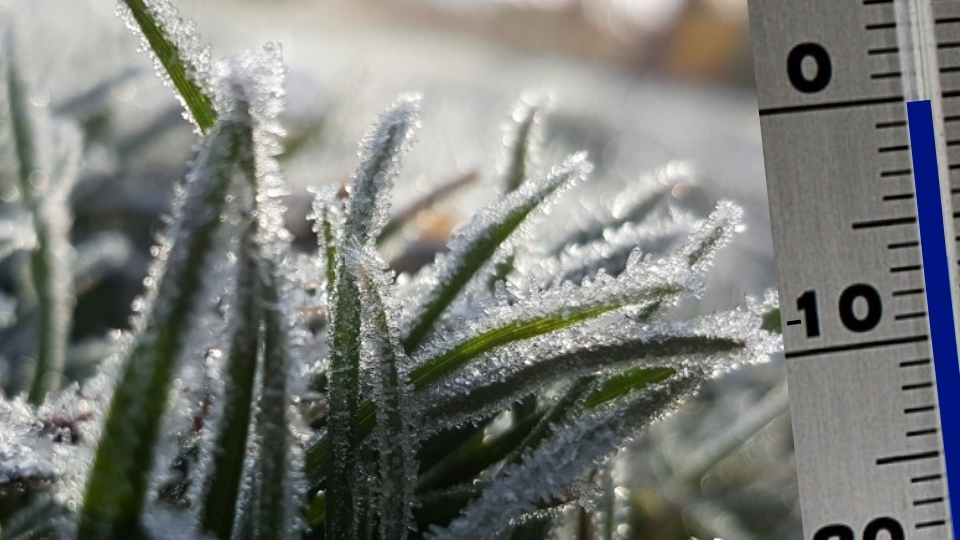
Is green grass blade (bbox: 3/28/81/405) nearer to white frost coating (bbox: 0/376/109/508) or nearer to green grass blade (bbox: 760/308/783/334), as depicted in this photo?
white frost coating (bbox: 0/376/109/508)

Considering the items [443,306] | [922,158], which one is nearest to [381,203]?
[443,306]

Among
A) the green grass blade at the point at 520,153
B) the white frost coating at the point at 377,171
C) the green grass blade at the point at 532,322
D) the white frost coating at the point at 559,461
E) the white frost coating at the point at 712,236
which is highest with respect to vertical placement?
the green grass blade at the point at 520,153

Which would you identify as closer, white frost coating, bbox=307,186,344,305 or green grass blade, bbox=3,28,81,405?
white frost coating, bbox=307,186,344,305

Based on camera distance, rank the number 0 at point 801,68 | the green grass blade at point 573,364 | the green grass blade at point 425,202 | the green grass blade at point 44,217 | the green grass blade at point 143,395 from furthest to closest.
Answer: the green grass blade at point 425,202 → the green grass blade at point 44,217 → the number 0 at point 801,68 → the green grass blade at point 573,364 → the green grass blade at point 143,395

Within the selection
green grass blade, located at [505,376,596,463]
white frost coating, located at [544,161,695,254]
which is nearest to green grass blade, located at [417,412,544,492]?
green grass blade, located at [505,376,596,463]

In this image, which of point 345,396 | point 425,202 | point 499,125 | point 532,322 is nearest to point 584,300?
point 532,322

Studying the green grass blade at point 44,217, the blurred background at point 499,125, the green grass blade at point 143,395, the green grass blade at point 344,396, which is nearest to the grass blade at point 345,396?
the green grass blade at point 344,396

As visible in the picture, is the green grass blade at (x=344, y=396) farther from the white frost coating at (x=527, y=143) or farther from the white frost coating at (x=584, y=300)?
the white frost coating at (x=527, y=143)

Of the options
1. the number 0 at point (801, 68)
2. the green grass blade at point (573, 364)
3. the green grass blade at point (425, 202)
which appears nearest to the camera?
the green grass blade at point (573, 364)
